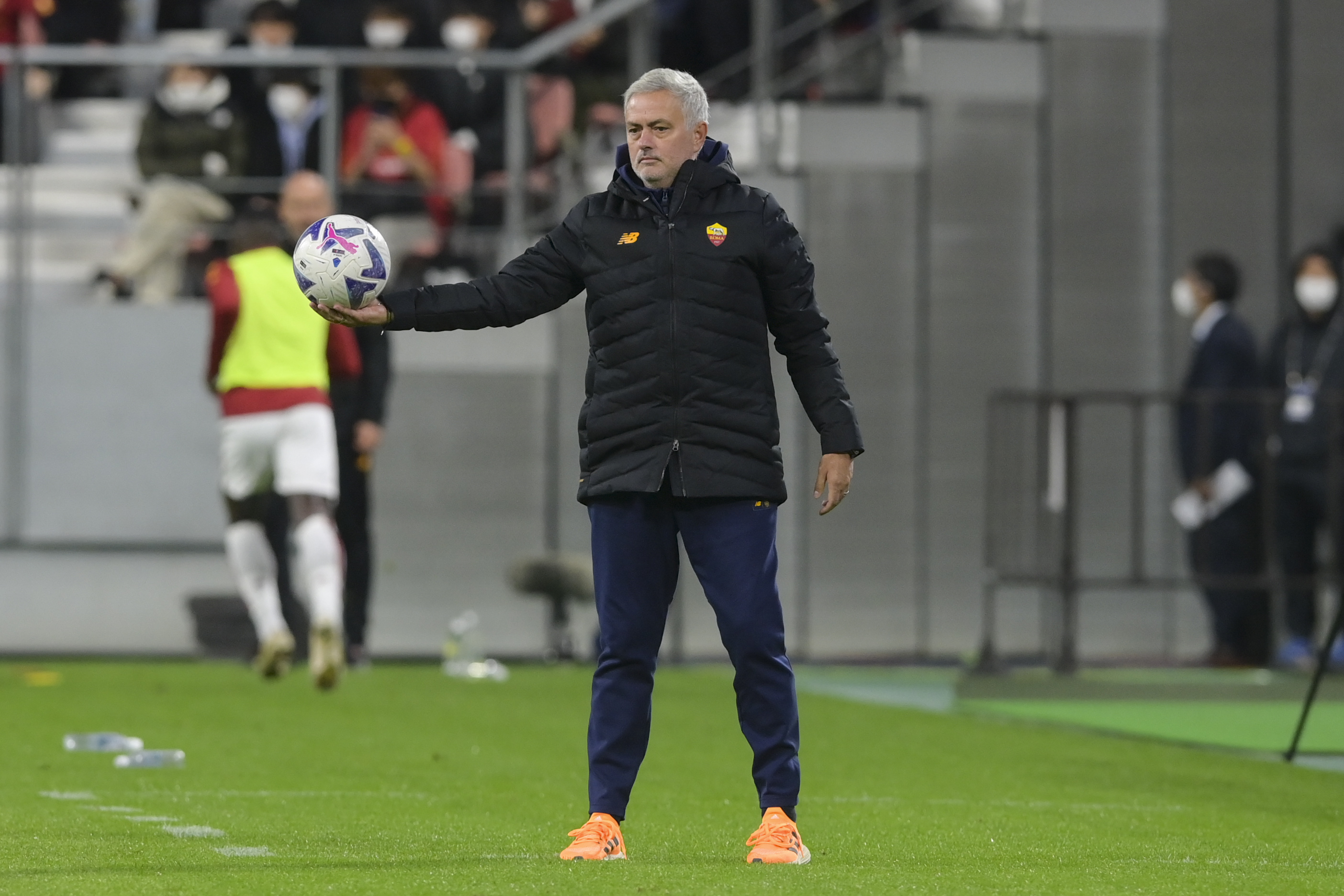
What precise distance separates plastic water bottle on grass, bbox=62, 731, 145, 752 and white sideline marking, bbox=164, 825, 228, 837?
2.12 meters

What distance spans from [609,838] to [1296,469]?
9.01 metres

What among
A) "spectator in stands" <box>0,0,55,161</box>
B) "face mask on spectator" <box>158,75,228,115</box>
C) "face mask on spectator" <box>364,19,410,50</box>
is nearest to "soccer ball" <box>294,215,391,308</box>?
"face mask on spectator" <box>158,75,228,115</box>

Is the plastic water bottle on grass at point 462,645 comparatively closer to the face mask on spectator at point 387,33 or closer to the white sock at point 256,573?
the white sock at point 256,573

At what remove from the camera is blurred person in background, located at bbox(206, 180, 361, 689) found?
1098 cm

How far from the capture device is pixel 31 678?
40.6 ft

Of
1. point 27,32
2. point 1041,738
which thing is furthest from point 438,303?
point 27,32

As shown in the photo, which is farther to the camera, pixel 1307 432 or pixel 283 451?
pixel 1307 432

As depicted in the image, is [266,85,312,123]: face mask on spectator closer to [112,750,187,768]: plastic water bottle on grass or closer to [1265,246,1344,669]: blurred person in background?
[1265,246,1344,669]: blurred person in background

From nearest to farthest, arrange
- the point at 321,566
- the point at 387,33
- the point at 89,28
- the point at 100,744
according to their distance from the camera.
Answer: the point at 100,744
the point at 321,566
the point at 387,33
the point at 89,28

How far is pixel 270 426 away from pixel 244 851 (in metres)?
5.35

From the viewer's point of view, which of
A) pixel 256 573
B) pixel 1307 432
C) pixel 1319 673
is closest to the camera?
pixel 1319 673

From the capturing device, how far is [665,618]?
19.1ft

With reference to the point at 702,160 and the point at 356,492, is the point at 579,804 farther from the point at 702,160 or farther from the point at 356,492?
the point at 356,492

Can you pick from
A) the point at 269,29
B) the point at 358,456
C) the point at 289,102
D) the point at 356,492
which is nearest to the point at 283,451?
the point at 358,456
